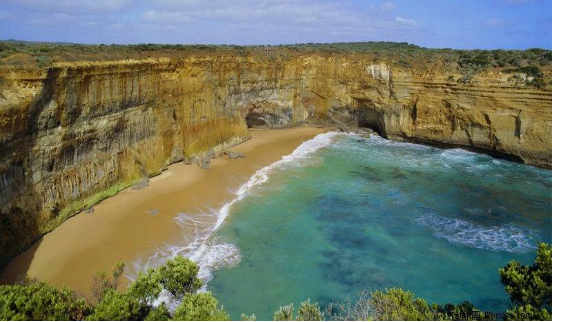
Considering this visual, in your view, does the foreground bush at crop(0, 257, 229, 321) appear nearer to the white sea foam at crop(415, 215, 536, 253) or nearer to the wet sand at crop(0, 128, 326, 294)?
the wet sand at crop(0, 128, 326, 294)

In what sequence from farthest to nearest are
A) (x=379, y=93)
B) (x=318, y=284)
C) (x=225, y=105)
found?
(x=379, y=93) < (x=225, y=105) < (x=318, y=284)

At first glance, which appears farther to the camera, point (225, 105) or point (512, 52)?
point (512, 52)

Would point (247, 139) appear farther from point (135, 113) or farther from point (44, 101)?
point (44, 101)

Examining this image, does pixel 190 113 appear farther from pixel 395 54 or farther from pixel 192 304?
pixel 395 54

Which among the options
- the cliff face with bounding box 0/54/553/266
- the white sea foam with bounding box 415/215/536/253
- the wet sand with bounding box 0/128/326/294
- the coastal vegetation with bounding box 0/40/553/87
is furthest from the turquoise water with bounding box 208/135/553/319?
the coastal vegetation with bounding box 0/40/553/87

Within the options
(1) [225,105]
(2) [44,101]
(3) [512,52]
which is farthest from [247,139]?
(3) [512,52]

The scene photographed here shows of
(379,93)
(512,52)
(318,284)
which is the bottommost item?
(318,284)

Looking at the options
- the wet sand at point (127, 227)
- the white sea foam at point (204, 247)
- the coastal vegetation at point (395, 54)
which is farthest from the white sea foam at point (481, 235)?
the coastal vegetation at point (395, 54)
